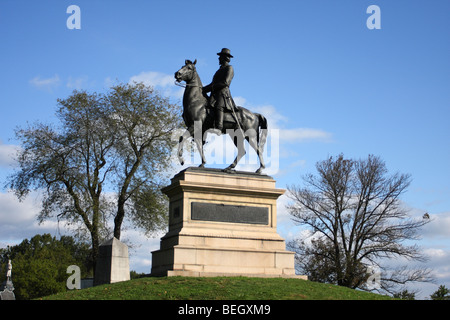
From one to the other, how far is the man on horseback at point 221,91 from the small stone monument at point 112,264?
748 centimetres

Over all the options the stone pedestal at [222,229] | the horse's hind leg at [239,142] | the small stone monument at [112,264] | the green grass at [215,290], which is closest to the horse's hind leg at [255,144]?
the horse's hind leg at [239,142]

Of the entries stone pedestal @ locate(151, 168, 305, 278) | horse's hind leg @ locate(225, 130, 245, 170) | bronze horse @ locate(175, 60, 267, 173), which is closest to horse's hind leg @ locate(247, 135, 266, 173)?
bronze horse @ locate(175, 60, 267, 173)

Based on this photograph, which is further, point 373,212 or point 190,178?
point 373,212

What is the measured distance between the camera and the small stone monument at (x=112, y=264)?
2369 cm

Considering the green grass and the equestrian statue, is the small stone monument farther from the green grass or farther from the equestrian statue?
the green grass

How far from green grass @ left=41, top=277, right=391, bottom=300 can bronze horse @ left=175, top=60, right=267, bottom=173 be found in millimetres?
4928

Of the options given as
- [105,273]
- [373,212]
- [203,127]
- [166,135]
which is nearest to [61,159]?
[166,135]

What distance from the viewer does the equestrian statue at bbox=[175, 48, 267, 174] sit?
66.3 ft

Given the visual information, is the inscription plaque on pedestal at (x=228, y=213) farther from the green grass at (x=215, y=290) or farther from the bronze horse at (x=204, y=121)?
the green grass at (x=215, y=290)

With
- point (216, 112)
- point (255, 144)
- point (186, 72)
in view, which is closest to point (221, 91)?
point (216, 112)
